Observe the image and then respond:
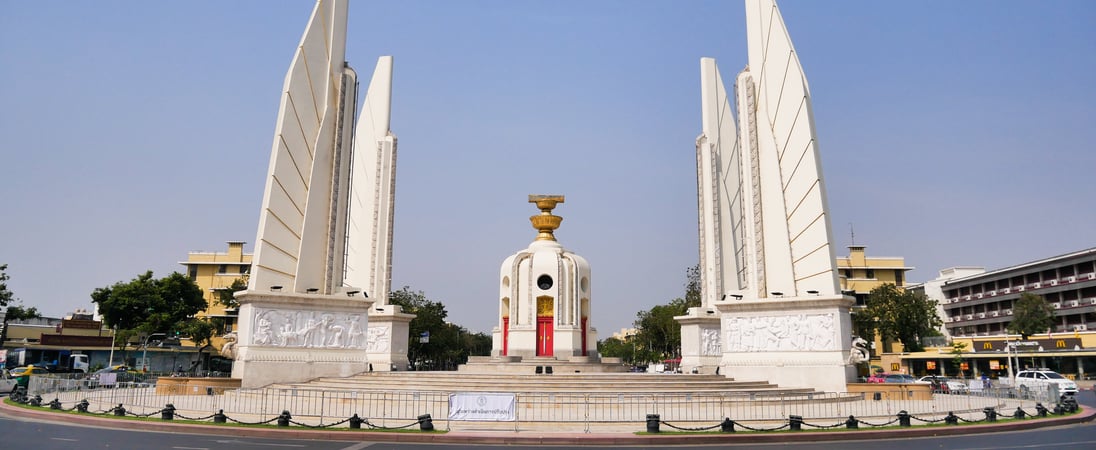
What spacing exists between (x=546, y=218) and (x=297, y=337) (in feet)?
62.5

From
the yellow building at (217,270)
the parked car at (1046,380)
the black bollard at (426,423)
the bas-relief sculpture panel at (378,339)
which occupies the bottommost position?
the black bollard at (426,423)

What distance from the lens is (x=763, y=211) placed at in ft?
79.7

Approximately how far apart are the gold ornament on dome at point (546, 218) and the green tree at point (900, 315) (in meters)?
27.8

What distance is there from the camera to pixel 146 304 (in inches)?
1807

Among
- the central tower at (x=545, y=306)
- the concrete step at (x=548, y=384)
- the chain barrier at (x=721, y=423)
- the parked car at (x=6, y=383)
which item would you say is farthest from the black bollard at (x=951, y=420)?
the parked car at (x=6, y=383)

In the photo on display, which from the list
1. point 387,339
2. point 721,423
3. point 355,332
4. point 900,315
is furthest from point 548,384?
point 900,315

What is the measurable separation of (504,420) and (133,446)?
6322mm

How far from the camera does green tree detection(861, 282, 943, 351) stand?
51562 mm

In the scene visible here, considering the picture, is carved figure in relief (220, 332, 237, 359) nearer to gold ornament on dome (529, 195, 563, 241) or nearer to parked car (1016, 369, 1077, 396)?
gold ornament on dome (529, 195, 563, 241)

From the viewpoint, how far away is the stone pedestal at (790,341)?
2083 centimetres

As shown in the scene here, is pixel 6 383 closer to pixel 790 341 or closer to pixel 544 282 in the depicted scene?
pixel 544 282

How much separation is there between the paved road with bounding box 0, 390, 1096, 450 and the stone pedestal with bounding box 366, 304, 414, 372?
46.7ft

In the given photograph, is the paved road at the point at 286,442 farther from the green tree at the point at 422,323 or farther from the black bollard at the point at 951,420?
the green tree at the point at 422,323

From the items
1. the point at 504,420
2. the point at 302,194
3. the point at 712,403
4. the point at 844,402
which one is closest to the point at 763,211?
the point at 844,402
